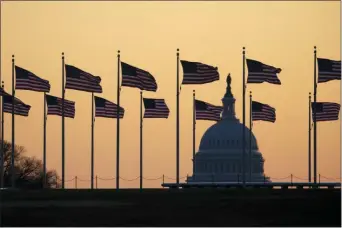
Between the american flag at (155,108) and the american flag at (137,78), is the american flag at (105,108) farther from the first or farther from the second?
the american flag at (137,78)

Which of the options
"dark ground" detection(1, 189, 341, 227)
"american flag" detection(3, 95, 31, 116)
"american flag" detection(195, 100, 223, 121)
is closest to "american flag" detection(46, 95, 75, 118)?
"american flag" detection(3, 95, 31, 116)

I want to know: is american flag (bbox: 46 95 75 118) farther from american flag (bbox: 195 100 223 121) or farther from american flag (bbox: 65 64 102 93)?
american flag (bbox: 195 100 223 121)

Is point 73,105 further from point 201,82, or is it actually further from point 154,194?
point 154,194

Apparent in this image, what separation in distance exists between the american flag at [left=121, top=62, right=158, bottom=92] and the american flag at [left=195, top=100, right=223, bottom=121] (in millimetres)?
12165

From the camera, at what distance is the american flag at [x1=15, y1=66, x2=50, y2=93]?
280ft

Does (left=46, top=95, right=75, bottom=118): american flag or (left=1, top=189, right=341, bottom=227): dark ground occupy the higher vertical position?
(left=46, top=95, right=75, bottom=118): american flag

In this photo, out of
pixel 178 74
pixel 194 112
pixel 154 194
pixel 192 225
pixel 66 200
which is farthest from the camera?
pixel 194 112

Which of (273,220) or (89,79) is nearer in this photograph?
(273,220)

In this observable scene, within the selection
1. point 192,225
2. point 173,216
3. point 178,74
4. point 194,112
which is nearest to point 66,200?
point 173,216

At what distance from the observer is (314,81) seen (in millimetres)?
89500

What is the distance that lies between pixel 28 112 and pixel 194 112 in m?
13.0

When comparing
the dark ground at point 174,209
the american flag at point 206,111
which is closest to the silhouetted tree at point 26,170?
the american flag at point 206,111

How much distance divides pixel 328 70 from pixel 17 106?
19755 mm

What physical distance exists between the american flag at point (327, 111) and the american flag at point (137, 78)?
11.2 metres
